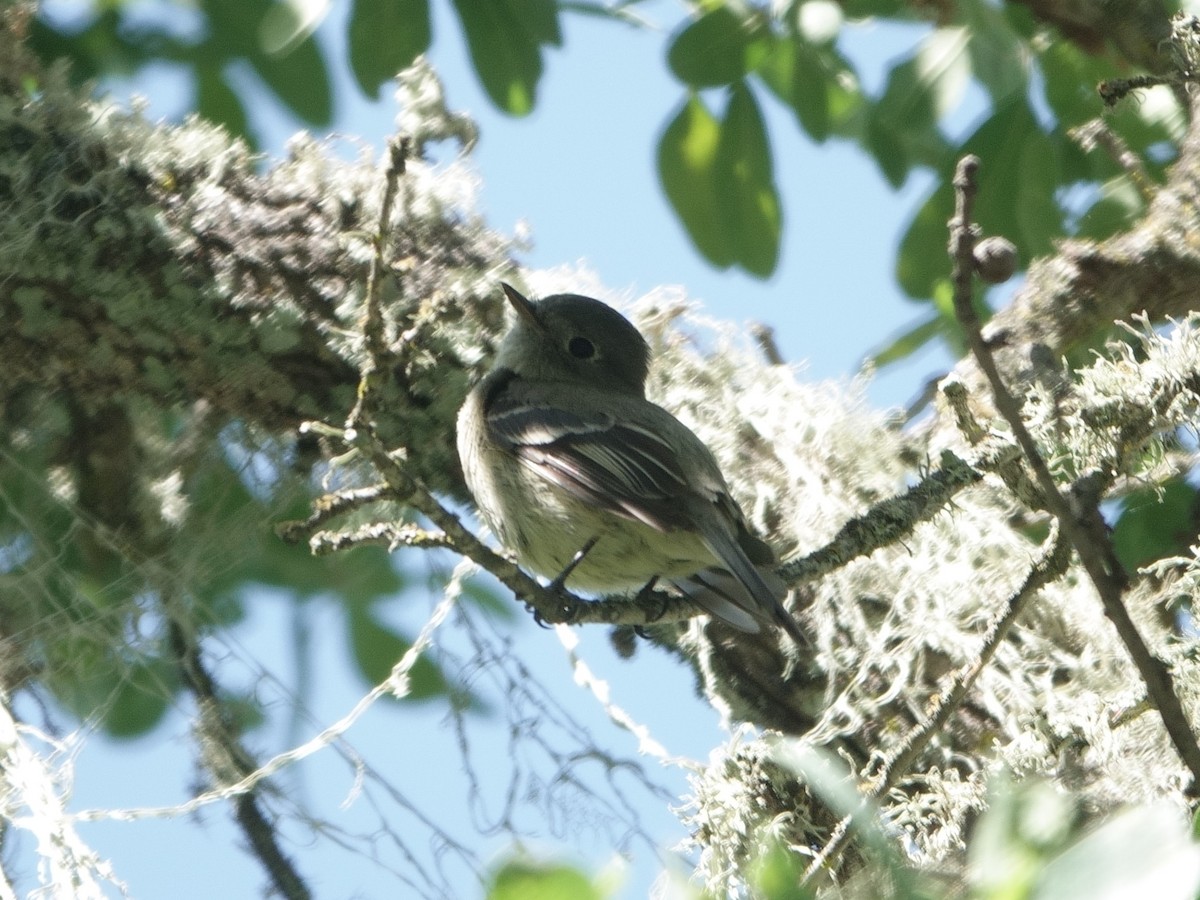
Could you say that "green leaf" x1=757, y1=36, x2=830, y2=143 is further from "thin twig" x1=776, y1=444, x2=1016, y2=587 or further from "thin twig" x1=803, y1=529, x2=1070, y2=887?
"thin twig" x1=803, y1=529, x2=1070, y2=887

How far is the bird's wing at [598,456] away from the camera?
11.8ft

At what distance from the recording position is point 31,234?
12.3 feet

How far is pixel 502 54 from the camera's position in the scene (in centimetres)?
396

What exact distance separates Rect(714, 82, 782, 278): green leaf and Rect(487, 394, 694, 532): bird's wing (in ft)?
2.52

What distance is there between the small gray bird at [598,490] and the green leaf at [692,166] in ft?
1.95

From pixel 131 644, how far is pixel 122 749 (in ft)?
1.61

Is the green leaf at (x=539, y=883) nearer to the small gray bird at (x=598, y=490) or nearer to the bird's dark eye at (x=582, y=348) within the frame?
the small gray bird at (x=598, y=490)

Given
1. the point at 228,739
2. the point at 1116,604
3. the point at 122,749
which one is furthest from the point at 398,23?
the point at 1116,604

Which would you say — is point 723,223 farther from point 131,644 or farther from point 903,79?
point 131,644

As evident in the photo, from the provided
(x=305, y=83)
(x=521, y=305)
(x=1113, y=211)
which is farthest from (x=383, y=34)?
(x=1113, y=211)

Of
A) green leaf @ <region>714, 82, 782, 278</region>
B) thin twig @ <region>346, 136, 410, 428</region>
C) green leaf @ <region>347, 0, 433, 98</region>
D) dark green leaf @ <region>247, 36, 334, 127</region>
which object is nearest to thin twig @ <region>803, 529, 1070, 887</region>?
→ thin twig @ <region>346, 136, 410, 428</region>

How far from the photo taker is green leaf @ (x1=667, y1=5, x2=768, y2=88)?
4.07 meters

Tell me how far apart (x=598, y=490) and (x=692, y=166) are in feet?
4.12

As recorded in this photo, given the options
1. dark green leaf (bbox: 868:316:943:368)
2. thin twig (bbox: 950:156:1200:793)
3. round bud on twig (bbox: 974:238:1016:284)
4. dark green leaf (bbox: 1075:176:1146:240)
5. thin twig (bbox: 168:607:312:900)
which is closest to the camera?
thin twig (bbox: 950:156:1200:793)
